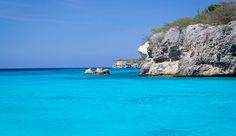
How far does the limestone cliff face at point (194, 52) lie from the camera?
3719 centimetres

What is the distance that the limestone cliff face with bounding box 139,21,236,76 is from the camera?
37.2 meters

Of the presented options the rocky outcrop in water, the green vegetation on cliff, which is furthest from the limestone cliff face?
the rocky outcrop in water

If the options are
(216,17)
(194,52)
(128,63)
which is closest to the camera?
(194,52)

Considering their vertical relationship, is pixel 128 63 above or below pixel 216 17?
below

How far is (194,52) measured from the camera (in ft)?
132
